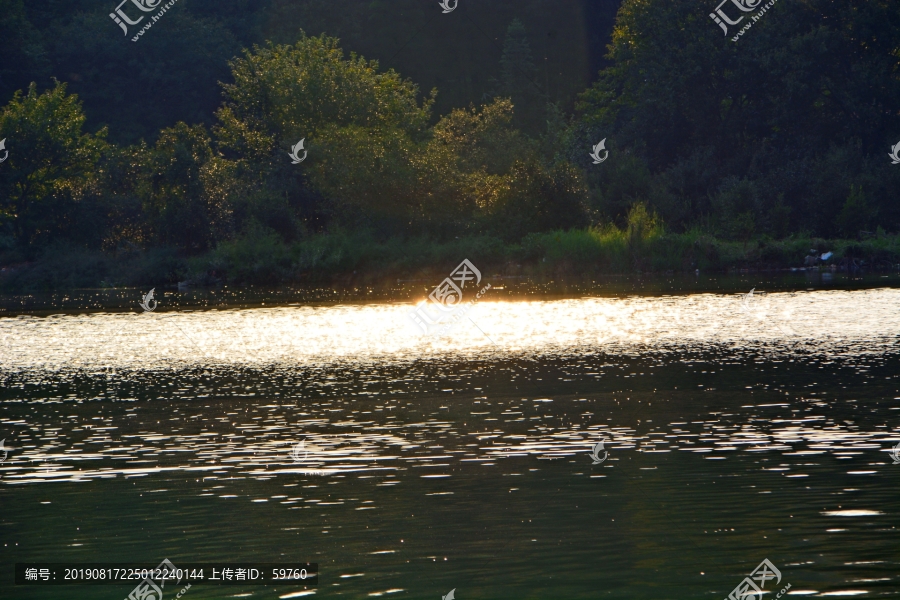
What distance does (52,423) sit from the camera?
65.9ft

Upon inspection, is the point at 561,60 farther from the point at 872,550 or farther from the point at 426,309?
the point at 872,550

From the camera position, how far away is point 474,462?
15.6 meters

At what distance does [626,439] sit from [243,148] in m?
58.2

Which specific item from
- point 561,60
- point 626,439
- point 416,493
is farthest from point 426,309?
point 561,60

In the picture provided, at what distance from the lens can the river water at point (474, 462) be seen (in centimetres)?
1094
